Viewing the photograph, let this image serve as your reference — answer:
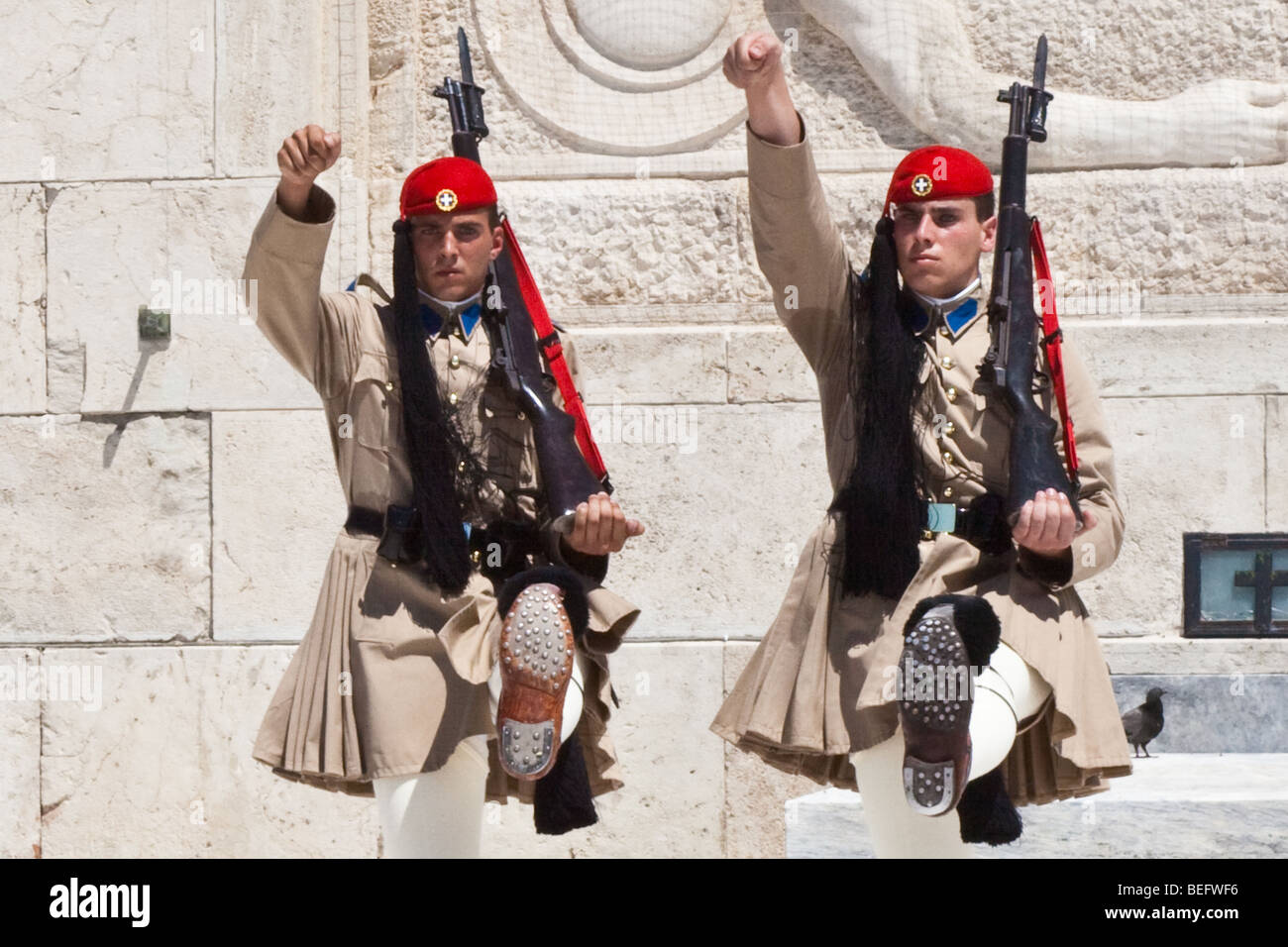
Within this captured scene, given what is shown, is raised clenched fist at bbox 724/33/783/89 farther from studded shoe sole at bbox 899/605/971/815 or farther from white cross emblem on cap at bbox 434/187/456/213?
studded shoe sole at bbox 899/605/971/815

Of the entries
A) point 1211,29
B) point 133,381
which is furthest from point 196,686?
point 1211,29

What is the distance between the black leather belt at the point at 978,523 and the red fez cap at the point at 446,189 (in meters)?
1.22

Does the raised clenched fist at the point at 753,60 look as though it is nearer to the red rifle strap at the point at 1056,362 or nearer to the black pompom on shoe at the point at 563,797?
the red rifle strap at the point at 1056,362

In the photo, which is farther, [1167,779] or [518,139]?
[518,139]

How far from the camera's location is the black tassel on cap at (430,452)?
15.0ft

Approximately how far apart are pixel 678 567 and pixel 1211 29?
246 cm

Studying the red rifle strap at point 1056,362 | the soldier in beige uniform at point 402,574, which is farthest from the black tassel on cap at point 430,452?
the red rifle strap at point 1056,362

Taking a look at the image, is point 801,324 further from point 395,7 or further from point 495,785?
point 395,7

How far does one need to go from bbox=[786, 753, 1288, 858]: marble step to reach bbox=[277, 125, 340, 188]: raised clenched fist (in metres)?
2.04

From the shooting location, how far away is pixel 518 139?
22.7 ft

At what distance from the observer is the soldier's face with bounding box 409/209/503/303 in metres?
4.72

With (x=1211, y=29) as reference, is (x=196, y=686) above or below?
below

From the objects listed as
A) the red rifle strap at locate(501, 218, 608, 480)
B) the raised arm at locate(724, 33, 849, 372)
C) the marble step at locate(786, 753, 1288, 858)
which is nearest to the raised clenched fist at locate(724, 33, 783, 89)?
the raised arm at locate(724, 33, 849, 372)

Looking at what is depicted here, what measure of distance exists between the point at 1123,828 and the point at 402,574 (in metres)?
1.96
